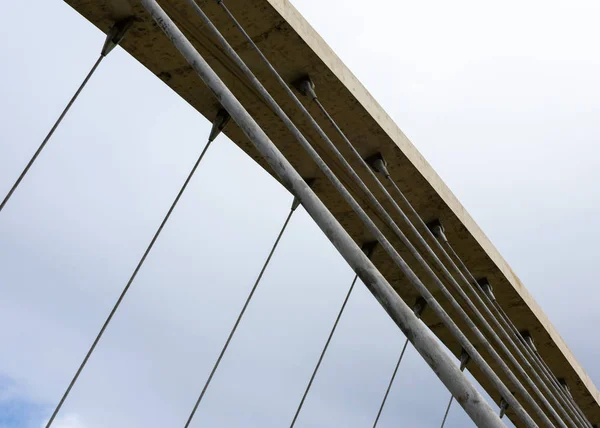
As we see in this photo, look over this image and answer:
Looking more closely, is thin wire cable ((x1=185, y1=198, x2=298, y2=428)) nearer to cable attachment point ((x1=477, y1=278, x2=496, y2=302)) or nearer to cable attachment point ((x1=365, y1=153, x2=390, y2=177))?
cable attachment point ((x1=365, y1=153, x2=390, y2=177))

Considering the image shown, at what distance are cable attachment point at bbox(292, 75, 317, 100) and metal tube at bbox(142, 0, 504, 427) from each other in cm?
372

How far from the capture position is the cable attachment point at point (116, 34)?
688cm

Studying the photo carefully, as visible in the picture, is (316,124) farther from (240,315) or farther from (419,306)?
(419,306)

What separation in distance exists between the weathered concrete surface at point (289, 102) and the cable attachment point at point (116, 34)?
71 millimetres

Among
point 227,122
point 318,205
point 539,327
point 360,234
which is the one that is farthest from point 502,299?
point 318,205

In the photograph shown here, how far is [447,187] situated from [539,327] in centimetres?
397

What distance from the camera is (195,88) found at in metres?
7.84

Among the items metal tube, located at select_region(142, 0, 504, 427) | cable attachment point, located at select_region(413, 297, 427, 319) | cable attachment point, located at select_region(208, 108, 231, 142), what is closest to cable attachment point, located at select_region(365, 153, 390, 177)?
cable attachment point, located at select_region(208, 108, 231, 142)

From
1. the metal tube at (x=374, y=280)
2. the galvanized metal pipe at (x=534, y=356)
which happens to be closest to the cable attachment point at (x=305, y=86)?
the metal tube at (x=374, y=280)

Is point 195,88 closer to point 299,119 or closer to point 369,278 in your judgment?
point 299,119

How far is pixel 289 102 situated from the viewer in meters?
7.84

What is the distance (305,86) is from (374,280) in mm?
4634

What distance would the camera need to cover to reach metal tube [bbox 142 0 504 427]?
277cm

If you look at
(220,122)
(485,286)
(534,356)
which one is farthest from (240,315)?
(534,356)
